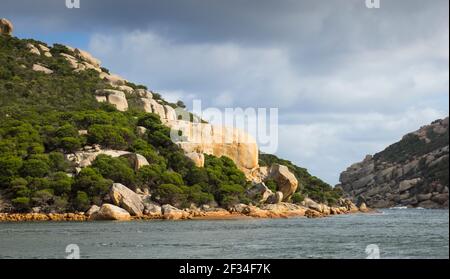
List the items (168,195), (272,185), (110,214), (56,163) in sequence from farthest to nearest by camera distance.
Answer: (272,185), (56,163), (168,195), (110,214)

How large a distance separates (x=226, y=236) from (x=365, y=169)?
460 feet

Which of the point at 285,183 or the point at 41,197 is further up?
the point at 285,183

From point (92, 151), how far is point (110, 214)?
791 inches

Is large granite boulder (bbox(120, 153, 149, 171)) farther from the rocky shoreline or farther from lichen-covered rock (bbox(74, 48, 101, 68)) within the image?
A: lichen-covered rock (bbox(74, 48, 101, 68))

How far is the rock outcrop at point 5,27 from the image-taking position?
11525 centimetres

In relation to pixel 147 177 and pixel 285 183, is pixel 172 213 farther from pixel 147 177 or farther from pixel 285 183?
pixel 285 183

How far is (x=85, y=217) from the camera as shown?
188 ft

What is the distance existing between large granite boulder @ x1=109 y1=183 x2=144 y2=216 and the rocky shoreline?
0.83 metres

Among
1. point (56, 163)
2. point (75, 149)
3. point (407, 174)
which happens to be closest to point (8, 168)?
point (56, 163)

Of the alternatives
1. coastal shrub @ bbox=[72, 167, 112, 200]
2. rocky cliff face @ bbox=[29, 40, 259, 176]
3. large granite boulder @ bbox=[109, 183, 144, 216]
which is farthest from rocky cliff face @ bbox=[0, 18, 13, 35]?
large granite boulder @ bbox=[109, 183, 144, 216]

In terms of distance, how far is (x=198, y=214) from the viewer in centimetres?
6475

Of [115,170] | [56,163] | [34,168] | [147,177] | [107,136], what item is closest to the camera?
[34,168]
